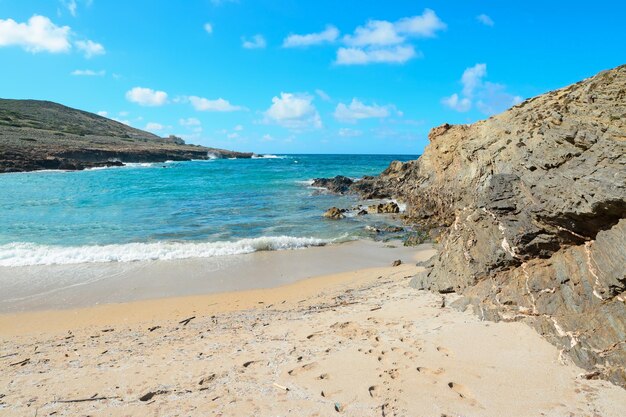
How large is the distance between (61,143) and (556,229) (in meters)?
77.5

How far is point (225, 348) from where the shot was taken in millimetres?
5562

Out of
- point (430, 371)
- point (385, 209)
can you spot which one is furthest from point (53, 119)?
point (430, 371)

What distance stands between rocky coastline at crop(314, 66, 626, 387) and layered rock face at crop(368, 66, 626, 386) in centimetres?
1

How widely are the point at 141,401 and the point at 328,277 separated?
6453 millimetres

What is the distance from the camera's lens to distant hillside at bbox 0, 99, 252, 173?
5434cm

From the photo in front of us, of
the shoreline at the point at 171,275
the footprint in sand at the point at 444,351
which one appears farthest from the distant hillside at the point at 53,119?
the footprint in sand at the point at 444,351

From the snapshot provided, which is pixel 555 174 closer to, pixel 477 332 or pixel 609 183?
pixel 609 183

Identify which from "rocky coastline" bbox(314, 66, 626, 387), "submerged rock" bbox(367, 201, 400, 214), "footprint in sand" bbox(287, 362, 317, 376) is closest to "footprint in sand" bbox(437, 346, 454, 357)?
"rocky coastline" bbox(314, 66, 626, 387)

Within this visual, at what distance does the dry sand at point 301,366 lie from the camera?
3939 millimetres

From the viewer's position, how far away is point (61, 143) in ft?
217

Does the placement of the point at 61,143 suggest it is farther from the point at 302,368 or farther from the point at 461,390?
the point at 461,390

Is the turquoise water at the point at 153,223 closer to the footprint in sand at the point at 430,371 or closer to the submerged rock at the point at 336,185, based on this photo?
the submerged rock at the point at 336,185

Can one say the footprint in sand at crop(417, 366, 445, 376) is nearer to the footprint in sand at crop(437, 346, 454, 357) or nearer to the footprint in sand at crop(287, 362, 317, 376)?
the footprint in sand at crop(437, 346, 454, 357)

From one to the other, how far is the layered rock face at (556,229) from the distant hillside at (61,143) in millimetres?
58319
